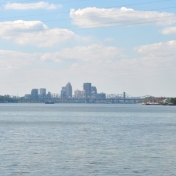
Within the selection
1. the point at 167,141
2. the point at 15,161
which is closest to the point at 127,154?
the point at 15,161

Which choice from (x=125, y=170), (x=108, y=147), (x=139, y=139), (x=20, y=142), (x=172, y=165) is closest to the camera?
(x=125, y=170)

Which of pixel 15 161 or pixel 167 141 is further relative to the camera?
pixel 167 141

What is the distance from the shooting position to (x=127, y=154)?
37.1 m

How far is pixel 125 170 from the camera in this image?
30312 millimetres

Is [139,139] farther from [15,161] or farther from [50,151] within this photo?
[15,161]

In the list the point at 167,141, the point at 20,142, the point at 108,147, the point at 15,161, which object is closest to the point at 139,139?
the point at 167,141

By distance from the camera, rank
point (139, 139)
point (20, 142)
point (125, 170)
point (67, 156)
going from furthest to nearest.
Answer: point (139, 139)
point (20, 142)
point (67, 156)
point (125, 170)

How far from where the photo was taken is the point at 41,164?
1268 inches

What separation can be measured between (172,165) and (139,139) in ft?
57.4

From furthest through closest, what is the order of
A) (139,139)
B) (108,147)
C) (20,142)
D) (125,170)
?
(139,139) < (20,142) < (108,147) < (125,170)

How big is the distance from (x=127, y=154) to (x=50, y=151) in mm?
6028

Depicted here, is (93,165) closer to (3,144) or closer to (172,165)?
(172,165)

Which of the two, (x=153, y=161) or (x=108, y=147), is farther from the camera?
(x=108, y=147)

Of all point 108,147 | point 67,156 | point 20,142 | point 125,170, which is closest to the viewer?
point 125,170
